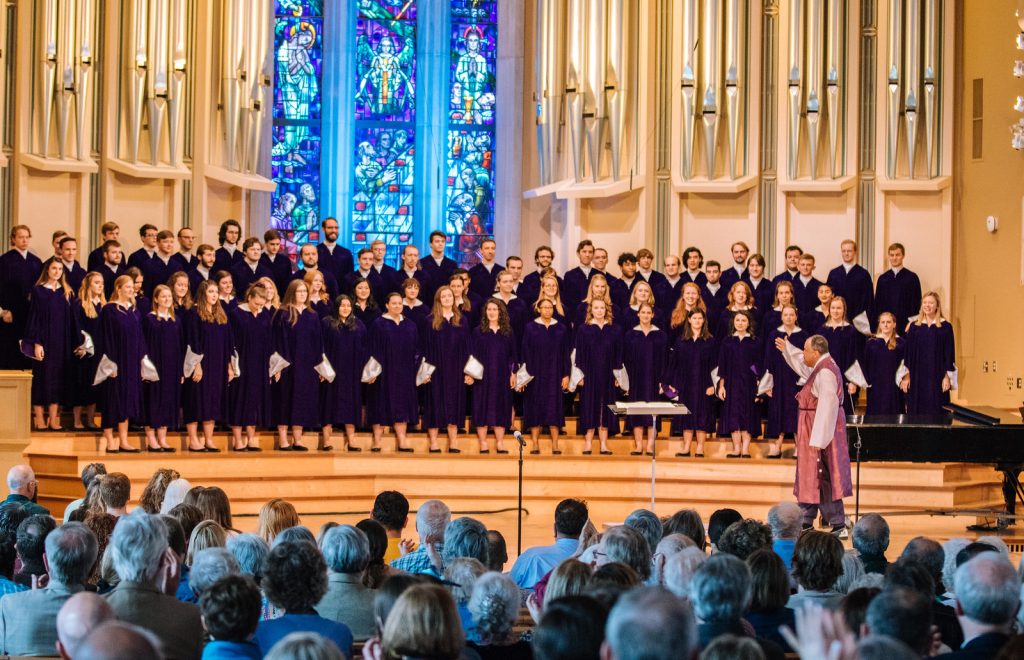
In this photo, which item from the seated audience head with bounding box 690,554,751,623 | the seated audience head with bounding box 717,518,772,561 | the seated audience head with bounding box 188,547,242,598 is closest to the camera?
the seated audience head with bounding box 690,554,751,623

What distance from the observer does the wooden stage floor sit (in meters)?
11.1

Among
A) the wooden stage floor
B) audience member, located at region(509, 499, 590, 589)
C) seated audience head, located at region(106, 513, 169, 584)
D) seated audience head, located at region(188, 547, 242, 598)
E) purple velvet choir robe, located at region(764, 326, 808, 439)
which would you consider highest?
purple velvet choir robe, located at region(764, 326, 808, 439)

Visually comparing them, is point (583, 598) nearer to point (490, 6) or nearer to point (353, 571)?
point (353, 571)

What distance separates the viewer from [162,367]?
11398mm

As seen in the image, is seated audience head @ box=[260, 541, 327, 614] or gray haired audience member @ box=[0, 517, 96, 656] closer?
seated audience head @ box=[260, 541, 327, 614]

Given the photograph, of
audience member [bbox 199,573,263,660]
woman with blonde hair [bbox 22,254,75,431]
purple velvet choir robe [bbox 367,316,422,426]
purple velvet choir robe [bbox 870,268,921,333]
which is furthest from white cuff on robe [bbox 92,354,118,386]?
audience member [bbox 199,573,263,660]

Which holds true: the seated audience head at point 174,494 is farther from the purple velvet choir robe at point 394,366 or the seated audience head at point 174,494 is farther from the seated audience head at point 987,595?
the purple velvet choir robe at point 394,366

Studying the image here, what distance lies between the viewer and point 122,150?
13.5 metres

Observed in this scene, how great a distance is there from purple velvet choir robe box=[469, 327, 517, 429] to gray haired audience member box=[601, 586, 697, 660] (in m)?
9.27

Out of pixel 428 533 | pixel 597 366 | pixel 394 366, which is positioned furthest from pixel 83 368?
pixel 428 533

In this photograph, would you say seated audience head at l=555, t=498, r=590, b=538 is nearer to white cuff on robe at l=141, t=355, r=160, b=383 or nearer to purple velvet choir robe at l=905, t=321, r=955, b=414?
white cuff on robe at l=141, t=355, r=160, b=383

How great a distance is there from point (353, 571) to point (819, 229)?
10.3 meters

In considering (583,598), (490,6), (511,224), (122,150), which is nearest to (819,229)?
Answer: (511,224)

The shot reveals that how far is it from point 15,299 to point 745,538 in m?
7.96
